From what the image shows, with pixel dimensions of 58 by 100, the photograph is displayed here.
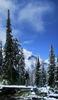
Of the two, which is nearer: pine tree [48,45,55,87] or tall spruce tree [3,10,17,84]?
tall spruce tree [3,10,17,84]

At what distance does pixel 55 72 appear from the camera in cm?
7700

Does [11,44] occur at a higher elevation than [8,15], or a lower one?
lower

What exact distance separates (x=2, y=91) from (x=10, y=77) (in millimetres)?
26511

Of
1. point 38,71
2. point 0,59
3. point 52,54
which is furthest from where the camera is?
point 38,71

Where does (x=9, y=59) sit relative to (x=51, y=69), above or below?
below

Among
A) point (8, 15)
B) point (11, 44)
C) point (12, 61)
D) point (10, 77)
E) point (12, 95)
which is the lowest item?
point (12, 95)

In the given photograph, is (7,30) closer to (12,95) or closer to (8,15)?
(8,15)

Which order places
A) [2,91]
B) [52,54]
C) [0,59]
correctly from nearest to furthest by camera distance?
[2,91] < [0,59] < [52,54]

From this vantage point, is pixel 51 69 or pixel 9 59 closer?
pixel 9 59

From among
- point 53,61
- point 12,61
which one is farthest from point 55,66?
point 12,61

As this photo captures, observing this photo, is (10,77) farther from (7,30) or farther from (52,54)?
(52,54)

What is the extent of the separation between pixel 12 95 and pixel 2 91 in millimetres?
1267

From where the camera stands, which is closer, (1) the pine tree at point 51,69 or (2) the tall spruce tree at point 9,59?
(2) the tall spruce tree at point 9,59

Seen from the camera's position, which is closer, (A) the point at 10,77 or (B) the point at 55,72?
(A) the point at 10,77
